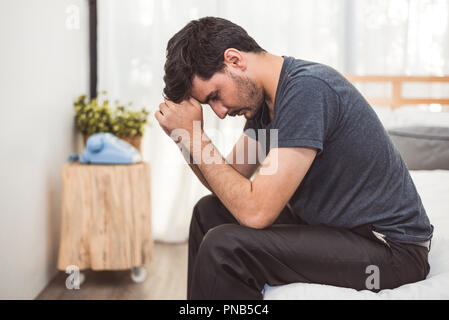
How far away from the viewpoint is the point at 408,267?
2.88 ft

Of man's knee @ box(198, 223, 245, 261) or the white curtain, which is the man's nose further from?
the white curtain

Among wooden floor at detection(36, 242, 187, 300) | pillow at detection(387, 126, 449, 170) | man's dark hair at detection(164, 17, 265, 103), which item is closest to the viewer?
man's dark hair at detection(164, 17, 265, 103)

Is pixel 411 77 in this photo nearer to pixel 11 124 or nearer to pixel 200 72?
pixel 200 72

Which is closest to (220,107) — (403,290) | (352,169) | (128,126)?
(352,169)

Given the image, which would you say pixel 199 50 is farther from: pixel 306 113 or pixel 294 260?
pixel 294 260

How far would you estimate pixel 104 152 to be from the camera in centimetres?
181

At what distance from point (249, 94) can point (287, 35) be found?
1.52m

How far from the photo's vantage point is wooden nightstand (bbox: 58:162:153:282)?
177 cm

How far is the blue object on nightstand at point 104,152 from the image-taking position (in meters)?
1.81

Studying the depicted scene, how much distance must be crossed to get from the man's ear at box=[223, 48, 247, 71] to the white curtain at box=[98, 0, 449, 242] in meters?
1.43

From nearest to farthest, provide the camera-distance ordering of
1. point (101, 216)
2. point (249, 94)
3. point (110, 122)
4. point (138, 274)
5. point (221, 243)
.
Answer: point (221, 243) < point (249, 94) < point (101, 216) < point (138, 274) < point (110, 122)

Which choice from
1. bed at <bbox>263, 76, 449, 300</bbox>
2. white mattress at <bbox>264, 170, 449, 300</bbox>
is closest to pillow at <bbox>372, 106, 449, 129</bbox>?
bed at <bbox>263, 76, 449, 300</bbox>

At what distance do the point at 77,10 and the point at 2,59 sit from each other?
0.86 metres

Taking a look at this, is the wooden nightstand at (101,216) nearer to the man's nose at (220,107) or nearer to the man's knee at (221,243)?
the man's nose at (220,107)
